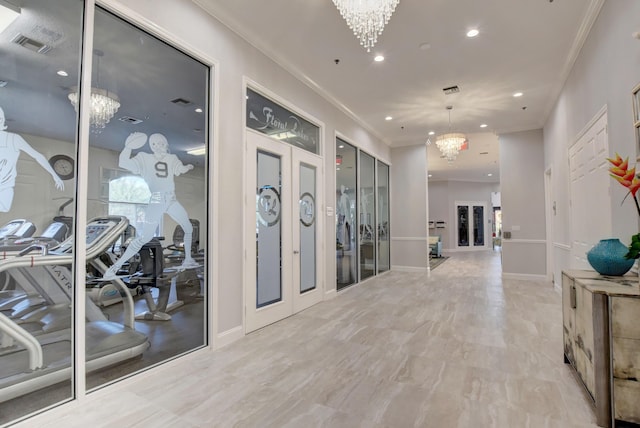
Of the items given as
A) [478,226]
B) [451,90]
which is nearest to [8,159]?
[451,90]

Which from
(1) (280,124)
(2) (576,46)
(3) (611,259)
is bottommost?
(3) (611,259)

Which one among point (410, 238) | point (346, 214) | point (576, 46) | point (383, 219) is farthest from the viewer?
point (410, 238)

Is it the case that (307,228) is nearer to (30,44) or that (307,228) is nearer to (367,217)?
(367,217)

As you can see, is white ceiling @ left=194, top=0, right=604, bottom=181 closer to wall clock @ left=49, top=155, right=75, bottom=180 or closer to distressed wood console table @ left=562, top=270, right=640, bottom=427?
wall clock @ left=49, top=155, right=75, bottom=180

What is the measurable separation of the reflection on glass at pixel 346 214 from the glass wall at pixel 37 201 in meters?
4.34

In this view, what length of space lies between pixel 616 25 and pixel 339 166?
4145 mm

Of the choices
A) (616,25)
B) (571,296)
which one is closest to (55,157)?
(571,296)

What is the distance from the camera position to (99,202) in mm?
2416

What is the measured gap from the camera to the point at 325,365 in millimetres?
2914

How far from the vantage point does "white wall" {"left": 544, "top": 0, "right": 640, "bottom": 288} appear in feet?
8.53

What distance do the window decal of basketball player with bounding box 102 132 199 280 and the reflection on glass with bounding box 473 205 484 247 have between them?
15935 millimetres

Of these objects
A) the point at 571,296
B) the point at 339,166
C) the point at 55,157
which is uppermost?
the point at 339,166

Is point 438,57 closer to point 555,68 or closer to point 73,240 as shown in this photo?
point 555,68

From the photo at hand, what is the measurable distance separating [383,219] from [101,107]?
6.93m
